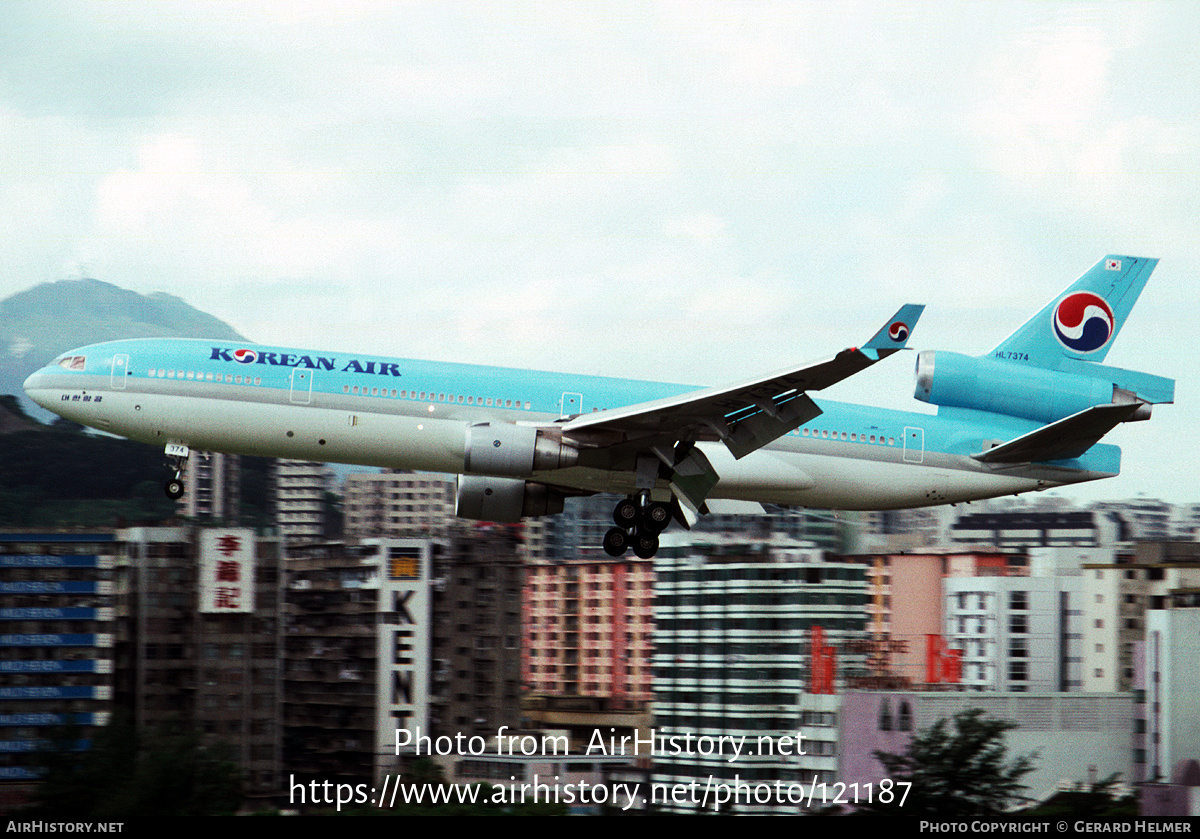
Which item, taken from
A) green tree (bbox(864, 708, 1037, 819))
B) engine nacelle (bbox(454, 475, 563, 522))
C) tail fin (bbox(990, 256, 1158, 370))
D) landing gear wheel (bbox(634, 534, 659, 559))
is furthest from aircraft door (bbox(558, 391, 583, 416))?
green tree (bbox(864, 708, 1037, 819))

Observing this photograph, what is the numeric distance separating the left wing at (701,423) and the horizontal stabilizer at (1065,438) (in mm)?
7009

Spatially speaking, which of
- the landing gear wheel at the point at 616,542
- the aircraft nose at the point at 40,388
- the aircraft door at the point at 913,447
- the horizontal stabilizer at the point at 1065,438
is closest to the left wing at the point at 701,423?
the landing gear wheel at the point at 616,542

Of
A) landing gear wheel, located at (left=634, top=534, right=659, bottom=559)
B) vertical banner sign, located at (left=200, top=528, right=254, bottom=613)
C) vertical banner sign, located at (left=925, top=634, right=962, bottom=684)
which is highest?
landing gear wheel, located at (left=634, top=534, right=659, bottom=559)

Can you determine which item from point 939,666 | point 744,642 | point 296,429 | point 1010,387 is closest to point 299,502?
point 744,642

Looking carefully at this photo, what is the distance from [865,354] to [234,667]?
5012cm

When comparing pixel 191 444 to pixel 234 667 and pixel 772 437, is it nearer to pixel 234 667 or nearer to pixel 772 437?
pixel 772 437

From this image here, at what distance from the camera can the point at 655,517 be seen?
32.6 meters

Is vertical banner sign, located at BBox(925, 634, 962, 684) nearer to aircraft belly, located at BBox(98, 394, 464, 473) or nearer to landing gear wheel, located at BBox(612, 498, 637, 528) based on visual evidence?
landing gear wheel, located at BBox(612, 498, 637, 528)

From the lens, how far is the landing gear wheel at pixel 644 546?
32750mm

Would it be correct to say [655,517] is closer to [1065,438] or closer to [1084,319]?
[1065,438]

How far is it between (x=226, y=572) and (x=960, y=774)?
37705 mm

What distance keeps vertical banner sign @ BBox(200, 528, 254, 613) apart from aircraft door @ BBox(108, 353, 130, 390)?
37.3m

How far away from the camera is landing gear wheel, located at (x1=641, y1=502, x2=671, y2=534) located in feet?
107

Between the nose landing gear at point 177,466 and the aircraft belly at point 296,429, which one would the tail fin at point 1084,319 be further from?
the nose landing gear at point 177,466
